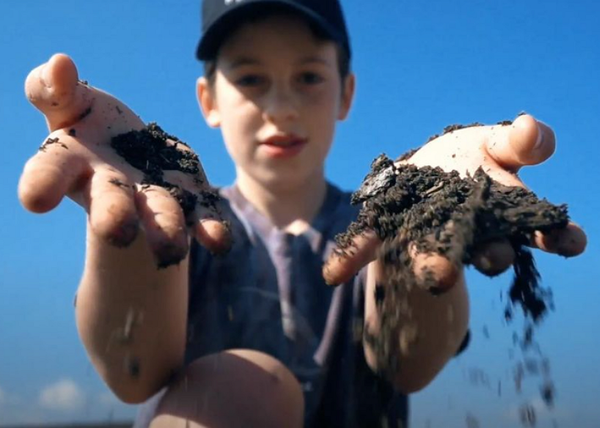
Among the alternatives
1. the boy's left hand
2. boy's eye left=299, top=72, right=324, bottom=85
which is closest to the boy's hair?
boy's eye left=299, top=72, right=324, bottom=85

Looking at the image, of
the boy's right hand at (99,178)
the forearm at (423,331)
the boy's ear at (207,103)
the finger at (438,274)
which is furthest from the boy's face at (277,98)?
the finger at (438,274)

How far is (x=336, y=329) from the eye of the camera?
2.08 metres

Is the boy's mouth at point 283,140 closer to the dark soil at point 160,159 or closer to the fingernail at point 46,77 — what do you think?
the dark soil at point 160,159

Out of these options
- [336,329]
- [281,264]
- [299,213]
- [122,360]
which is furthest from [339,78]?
[122,360]

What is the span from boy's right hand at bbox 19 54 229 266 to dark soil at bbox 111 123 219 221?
0.02 m

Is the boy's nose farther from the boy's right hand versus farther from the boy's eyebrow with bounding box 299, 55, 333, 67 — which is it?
the boy's right hand

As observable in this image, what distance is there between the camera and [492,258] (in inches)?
54.8

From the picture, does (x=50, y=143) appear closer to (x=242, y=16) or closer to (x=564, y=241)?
(x=242, y=16)

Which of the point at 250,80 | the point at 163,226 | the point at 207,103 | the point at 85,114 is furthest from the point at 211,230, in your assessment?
the point at 207,103

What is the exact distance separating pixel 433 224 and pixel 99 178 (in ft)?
2.26

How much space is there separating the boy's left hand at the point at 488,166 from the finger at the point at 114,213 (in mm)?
458

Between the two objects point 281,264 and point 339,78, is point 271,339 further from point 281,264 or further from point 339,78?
point 339,78

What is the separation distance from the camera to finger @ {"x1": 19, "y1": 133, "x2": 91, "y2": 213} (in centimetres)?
135

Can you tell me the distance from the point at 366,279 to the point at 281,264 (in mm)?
250
